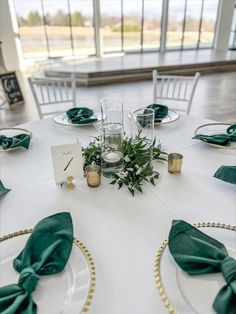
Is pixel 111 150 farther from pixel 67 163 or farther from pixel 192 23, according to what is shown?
pixel 192 23

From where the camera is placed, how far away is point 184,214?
0.93 metres

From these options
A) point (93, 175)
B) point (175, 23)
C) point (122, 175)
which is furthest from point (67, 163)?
point (175, 23)

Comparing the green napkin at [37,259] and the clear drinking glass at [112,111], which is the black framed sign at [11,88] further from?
the green napkin at [37,259]

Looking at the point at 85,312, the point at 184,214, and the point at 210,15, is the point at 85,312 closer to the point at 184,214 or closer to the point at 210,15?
the point at 184,214

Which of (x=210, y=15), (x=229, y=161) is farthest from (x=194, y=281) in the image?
(x=210, y=15)

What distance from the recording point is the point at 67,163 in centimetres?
106

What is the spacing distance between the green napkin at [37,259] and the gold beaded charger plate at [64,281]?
0.02 meters

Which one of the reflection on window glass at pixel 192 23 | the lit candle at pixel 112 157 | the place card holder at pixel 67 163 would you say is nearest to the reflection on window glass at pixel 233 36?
the reflection on window glass at pixel 192 23

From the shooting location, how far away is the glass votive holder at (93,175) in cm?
106

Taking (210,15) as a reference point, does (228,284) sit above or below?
below

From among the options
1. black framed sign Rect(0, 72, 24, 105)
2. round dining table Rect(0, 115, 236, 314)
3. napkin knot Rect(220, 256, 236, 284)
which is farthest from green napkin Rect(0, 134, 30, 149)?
black framed sign Rect(0, 72, 24, 105)

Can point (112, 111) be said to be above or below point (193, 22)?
below

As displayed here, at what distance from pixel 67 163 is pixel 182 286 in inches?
24.2

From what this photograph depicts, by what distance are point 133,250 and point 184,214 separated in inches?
9.7
